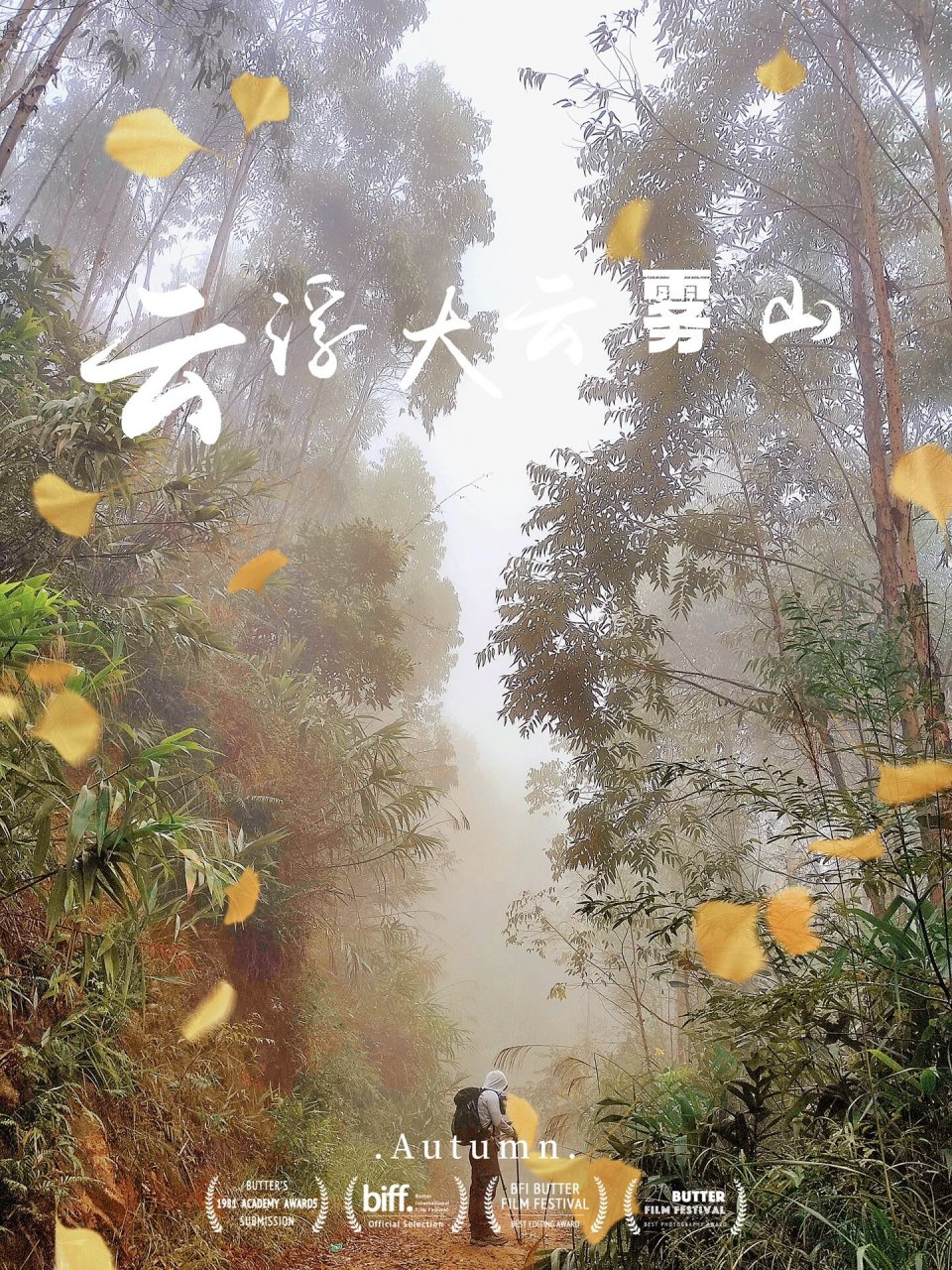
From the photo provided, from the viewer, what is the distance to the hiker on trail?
7.82 feet

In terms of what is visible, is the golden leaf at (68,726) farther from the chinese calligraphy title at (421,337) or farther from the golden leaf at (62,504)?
the chinese calligraphy title at (421,337)

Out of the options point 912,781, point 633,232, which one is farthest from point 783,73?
point 912,781

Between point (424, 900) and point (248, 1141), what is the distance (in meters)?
7.12

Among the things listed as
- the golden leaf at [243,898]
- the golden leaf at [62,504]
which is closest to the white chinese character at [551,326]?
the golden leaf at [62,504]

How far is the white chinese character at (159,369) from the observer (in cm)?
228

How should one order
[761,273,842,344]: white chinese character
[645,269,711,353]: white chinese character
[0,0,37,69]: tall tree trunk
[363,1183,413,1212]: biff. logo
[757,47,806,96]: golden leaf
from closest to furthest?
1. [0,0,37,69]: tall tree trunk
2. [363,1183,413,1212]: biff. logo
3. [761,273,842,344]: white chinese character
4. [645,269,711,353]: white chinese character
5. [757,47,806,96]: golden leaf

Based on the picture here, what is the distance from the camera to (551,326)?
2.86 meters

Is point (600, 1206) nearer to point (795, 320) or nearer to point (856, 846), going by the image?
point (856, 846)

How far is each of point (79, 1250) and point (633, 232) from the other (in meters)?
3.94

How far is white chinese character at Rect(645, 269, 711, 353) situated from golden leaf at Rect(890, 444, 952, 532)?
3.39ft

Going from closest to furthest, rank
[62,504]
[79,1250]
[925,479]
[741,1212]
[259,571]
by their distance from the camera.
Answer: [741,1212]
[79,1250]
[62,504]
[925,479]
[259,571]

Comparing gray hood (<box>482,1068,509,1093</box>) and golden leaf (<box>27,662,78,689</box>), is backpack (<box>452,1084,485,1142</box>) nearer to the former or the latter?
gray hood (<box>482,1068,509,1093</box>)

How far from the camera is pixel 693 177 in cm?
369

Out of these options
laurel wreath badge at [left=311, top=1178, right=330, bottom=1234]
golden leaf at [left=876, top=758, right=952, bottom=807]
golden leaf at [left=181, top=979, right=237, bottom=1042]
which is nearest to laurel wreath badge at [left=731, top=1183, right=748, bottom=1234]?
golden leaf at [left=876, top=758, right=952, bottom=807]
